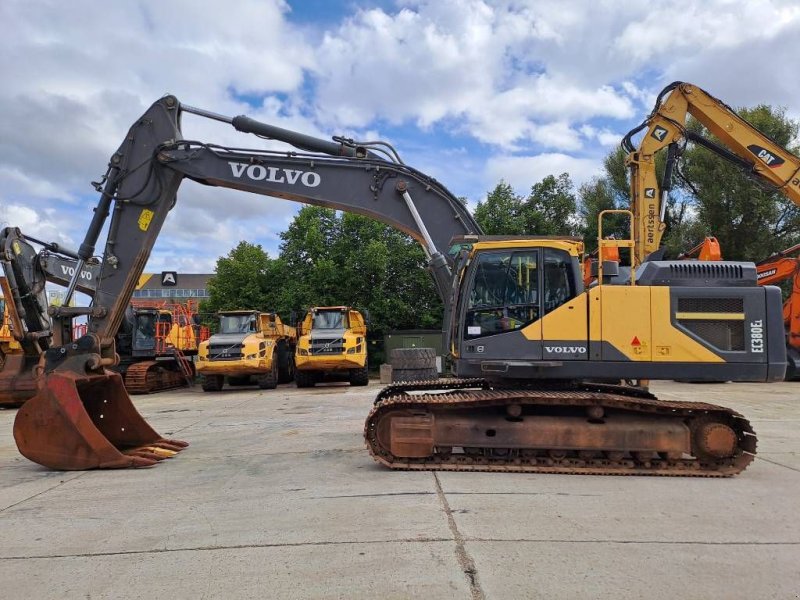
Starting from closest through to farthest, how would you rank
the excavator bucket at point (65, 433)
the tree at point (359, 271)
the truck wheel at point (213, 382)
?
the excavator bucket at point (65, 433)
the truck wheel at point (213, 382)
the tree at point (359, 271)

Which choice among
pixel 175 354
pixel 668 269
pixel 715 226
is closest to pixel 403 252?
pixel 175 354

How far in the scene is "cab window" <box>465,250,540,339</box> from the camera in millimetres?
6535

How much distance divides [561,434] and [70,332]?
20.2 feet

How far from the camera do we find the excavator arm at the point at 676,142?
48.6ft

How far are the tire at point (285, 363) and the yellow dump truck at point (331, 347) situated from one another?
7.25 feet

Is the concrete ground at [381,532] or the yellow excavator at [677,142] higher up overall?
the yellow excavator at [677,142]

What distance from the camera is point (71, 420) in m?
6.43

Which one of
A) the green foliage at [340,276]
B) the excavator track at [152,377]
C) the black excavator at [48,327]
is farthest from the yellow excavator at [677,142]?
the excavator track at [152,377]

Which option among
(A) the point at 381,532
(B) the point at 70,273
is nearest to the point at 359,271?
(B) the point at 70,273

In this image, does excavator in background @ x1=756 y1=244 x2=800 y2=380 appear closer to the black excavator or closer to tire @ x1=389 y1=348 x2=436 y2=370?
tire @ x1=389 y1=348 x2=436 y2=370

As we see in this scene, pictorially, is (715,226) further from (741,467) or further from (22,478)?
(22,478)

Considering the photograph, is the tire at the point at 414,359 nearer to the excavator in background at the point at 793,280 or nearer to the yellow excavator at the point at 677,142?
the yellow excavator at the point at 677,142

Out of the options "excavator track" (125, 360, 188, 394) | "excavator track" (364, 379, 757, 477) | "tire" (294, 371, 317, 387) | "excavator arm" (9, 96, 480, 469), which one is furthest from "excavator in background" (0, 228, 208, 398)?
"tire" (294, 371, 317, 387)

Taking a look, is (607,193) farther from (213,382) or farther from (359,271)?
(213,382)
